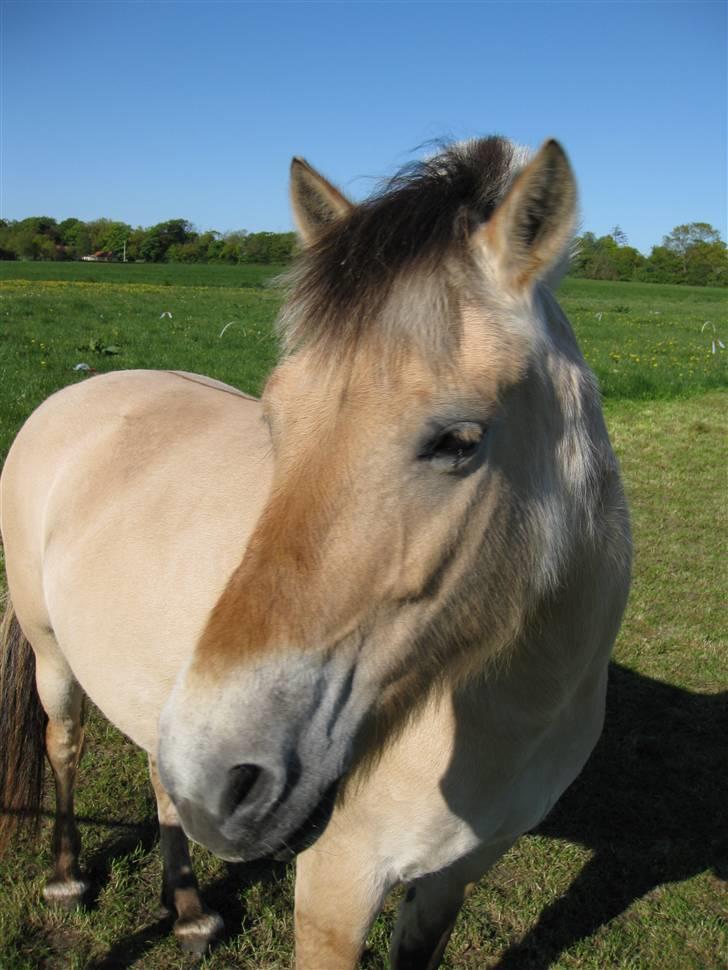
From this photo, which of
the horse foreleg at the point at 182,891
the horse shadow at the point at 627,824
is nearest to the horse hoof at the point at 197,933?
the horse foreleg at the point at 182,891

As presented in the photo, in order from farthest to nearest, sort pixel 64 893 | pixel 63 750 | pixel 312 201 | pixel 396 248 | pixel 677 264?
pixel 677 264
pixel 63 750
pixel 64 893
pixel 312 201
pixel 396 248

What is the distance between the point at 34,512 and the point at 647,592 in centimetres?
460

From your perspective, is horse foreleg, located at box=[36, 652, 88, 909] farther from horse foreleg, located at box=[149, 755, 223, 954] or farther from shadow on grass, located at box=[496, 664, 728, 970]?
shadow on grass, located at box=[496, 664, 728, 970]

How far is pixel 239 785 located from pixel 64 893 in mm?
2401

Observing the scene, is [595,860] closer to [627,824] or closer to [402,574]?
[627,824]

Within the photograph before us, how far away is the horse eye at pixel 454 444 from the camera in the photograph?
1.46 m

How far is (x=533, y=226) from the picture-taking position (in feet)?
5.41

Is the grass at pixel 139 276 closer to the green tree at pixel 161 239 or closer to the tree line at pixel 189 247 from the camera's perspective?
the tree line at pixel 189 247

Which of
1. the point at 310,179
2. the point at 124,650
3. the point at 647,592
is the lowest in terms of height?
the point at 647,592

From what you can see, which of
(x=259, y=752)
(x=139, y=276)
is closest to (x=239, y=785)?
(x=259, y=752)

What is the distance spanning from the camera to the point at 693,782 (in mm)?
4035

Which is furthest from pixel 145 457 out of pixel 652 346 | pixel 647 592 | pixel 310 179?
pixel 652 346

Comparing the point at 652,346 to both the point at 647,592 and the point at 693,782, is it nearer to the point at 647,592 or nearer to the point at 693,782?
the point at 647,592

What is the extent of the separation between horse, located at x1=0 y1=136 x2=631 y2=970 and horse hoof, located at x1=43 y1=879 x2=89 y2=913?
1.06 metres
